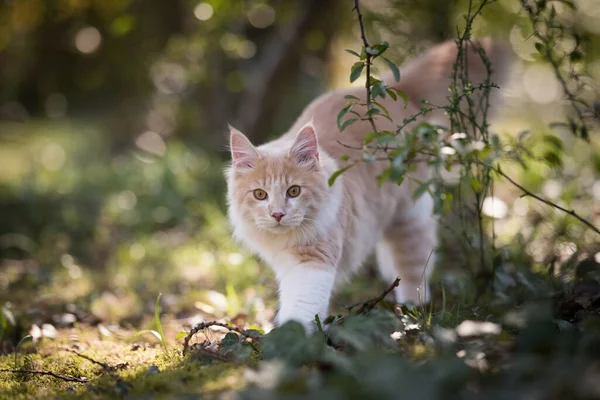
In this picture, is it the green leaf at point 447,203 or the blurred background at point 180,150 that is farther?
the blurred background at point 180,150

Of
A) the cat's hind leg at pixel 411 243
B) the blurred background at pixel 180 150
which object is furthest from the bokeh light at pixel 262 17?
the cat's hind leg at pixel 411 243

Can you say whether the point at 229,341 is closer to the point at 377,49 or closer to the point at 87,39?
the point at 377,49

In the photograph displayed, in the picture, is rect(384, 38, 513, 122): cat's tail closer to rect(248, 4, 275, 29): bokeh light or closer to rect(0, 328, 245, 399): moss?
rect(0, 328, 245, 399): moss

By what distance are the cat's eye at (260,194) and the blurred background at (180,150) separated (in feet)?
2.79

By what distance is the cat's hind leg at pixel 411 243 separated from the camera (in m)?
3.61

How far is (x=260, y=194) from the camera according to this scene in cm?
286

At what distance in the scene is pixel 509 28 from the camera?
554 cm

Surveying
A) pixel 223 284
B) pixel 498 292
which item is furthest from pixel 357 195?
pixel 223 284

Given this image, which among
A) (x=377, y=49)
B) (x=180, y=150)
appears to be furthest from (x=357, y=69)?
(x=180, y=150)

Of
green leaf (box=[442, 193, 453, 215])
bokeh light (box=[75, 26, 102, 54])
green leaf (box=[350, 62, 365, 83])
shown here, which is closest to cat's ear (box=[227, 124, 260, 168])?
green leaf (box=[350, 62, 365, 83])

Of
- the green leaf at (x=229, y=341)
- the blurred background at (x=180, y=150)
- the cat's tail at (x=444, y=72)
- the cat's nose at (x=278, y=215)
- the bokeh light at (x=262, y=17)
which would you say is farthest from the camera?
the bokeh light at (x=262, y=17)

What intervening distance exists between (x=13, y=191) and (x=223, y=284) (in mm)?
2927

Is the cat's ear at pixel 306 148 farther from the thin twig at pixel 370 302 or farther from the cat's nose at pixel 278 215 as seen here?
the thin twig at pixel 370 302

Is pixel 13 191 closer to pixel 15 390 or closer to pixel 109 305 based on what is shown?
pixel 109 305
